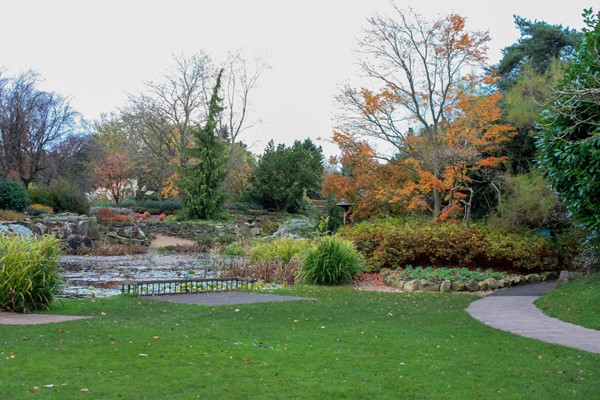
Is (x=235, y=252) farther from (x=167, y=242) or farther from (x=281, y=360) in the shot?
(x=281, y=360)

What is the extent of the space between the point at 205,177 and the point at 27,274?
960 inches

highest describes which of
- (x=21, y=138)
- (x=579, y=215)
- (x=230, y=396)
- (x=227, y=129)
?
(x=227, y=129)

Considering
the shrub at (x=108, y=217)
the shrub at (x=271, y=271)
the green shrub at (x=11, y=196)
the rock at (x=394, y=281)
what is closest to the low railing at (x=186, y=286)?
the shrub at (x=271, y=271)

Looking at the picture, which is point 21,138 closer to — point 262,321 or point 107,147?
point 107,147

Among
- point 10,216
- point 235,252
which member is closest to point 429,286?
point 235,252

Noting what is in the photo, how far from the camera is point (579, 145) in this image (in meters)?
9.66

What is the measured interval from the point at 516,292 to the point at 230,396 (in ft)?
34.6

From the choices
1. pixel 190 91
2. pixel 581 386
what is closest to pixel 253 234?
pixel 190 91

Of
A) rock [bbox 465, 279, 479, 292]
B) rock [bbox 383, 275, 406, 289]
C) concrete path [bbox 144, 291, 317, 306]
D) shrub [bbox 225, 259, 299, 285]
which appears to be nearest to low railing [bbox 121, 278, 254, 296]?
concrete path [bbox 144, 291, 317, 306]

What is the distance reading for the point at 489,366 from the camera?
221 inches

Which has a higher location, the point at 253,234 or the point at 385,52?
the point at 385,52

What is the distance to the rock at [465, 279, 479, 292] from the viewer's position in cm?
1386

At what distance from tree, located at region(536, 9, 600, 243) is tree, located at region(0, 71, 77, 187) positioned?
31.2 metres

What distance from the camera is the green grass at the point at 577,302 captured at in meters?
8.97
